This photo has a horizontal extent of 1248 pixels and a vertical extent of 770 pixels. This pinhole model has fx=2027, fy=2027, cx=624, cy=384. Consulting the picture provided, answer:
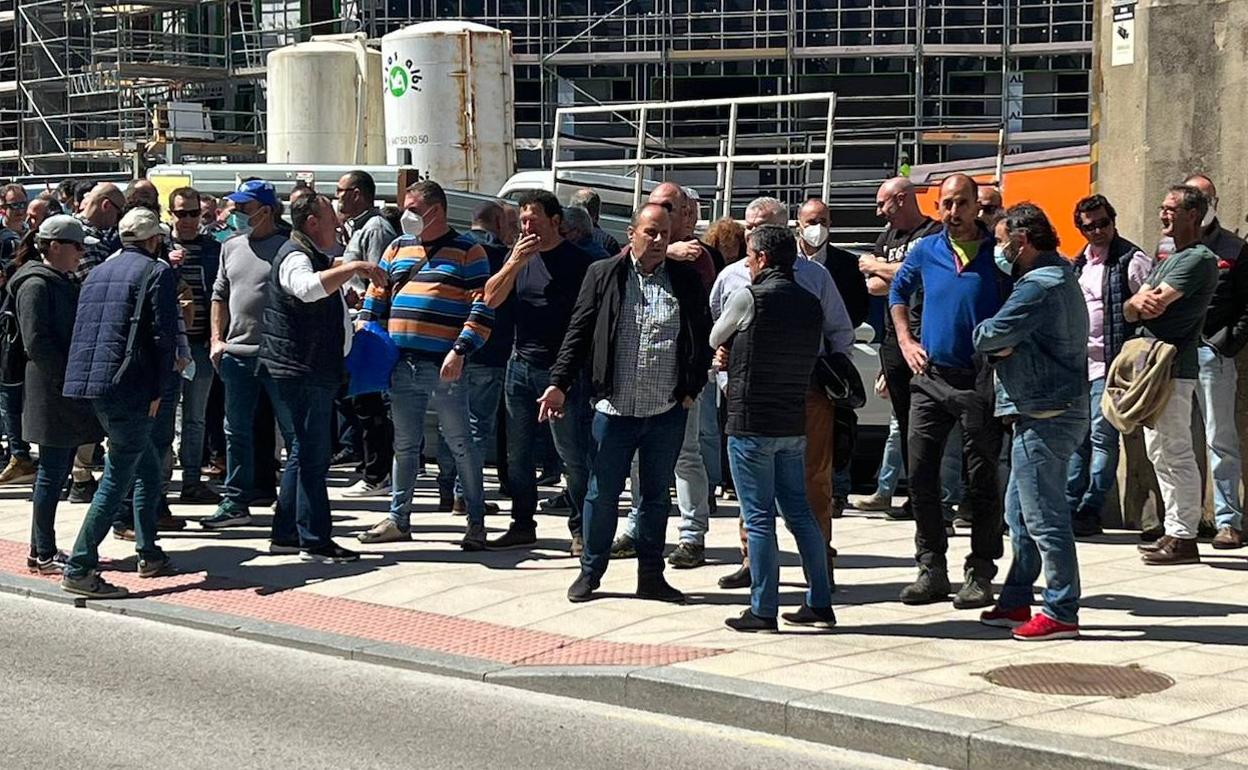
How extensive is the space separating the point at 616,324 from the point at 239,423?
143 inches

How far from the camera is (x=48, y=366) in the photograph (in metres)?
10.7

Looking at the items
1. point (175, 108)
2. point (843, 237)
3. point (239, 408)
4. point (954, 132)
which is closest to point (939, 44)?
point (954, 132)

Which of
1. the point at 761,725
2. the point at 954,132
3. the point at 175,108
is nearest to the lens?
the point at 761,725

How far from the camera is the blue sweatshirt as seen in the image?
30.8 feet

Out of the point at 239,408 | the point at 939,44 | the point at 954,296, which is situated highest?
the point at 939,44

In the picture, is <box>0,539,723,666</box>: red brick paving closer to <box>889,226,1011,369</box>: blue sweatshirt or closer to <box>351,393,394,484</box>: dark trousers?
<box>889,226,1011,369</box>: blue sweatshirt

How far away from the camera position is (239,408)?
12367 millimetres

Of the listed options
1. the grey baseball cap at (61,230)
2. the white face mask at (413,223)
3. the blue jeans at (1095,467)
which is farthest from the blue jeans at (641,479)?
the grey baseball cap at (61,230)

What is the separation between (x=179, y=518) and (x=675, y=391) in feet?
14.4

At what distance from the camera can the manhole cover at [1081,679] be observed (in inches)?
304

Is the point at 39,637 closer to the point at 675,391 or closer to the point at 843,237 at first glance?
the point at 675,391

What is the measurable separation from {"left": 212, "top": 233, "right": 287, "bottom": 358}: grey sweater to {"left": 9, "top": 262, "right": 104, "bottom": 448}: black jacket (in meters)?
1.51

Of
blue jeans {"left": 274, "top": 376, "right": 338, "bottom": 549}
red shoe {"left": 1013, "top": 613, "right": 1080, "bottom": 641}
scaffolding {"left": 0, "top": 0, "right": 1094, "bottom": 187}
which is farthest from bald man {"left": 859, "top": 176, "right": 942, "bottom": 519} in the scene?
scaffolding {"left": 0, "top": 0, "right": 1094, "bottom": 187}

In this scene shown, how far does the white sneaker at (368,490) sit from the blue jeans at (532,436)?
2505 mm
